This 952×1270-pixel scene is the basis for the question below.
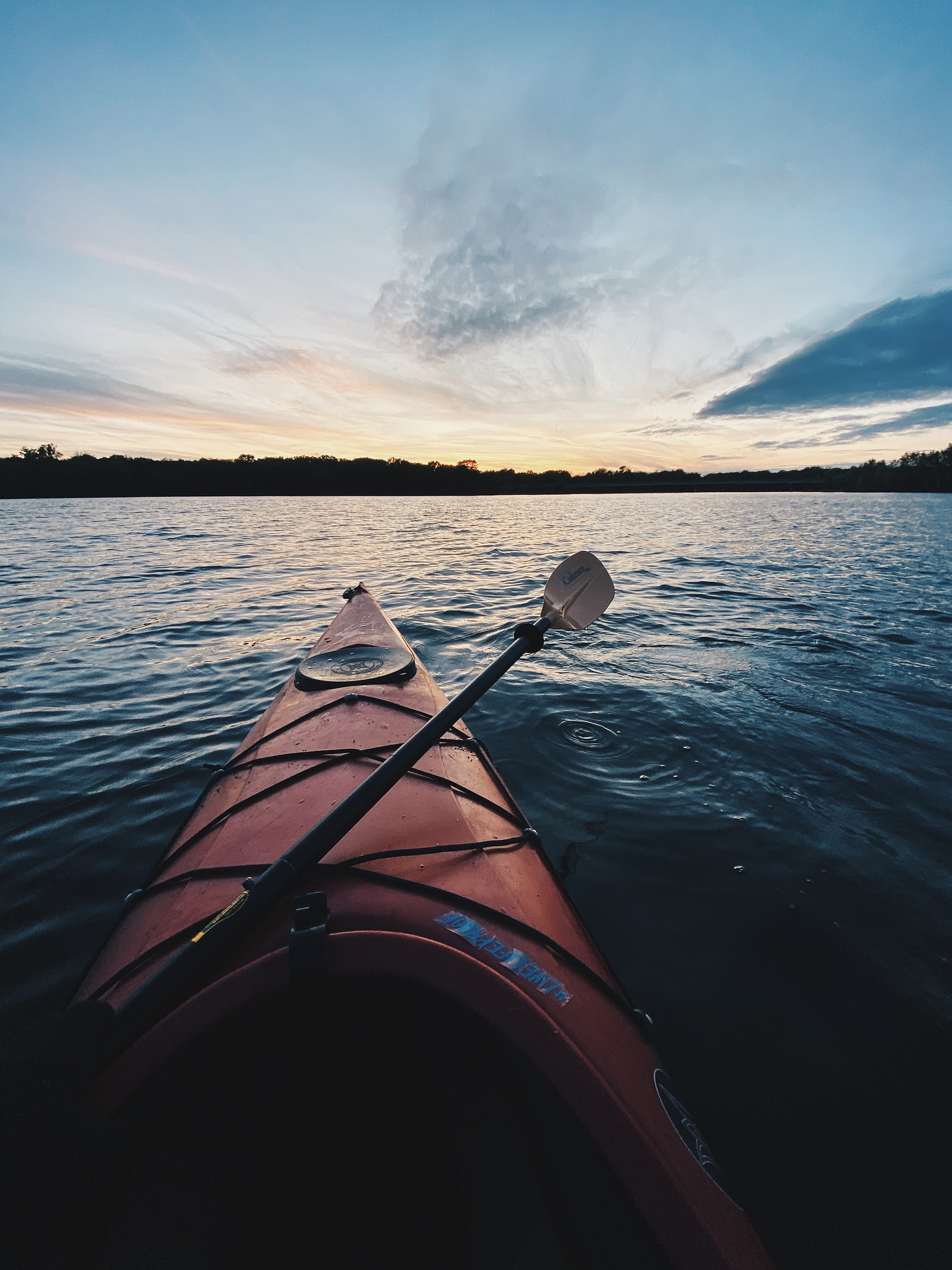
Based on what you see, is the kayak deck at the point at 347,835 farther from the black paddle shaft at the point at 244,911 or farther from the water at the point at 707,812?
the water at the point at 707,812

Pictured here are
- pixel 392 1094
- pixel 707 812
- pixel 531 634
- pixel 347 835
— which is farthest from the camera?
pixel 707 812

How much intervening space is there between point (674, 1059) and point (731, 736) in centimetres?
291

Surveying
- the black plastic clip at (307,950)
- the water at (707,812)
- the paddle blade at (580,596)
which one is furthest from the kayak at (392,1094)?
the paddle blade at (580,596)

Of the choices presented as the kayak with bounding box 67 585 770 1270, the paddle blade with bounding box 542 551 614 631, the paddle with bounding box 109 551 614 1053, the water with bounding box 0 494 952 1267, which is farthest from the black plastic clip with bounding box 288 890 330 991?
the paddle blade with bounding box 542 551 614 631

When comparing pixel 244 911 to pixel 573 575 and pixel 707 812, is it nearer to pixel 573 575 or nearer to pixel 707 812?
pixel 573 575

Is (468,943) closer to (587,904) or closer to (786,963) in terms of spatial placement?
(587,904)

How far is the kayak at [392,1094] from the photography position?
1.12 meters

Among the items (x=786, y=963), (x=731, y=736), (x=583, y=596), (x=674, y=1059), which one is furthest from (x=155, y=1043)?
(x=731, y=736)

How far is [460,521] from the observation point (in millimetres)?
31672

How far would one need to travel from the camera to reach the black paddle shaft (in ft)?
4.01

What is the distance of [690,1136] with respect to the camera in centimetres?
123

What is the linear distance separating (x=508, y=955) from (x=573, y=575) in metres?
2.60

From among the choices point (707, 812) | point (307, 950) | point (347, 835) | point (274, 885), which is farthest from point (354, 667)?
point (307, 950)

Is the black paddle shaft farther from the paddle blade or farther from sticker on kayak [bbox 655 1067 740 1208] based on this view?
the paddle blade
